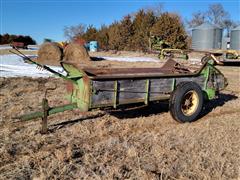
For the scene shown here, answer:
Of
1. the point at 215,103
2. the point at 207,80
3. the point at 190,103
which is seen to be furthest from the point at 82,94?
the point at 215,103

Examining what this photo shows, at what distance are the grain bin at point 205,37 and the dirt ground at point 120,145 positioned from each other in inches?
1454

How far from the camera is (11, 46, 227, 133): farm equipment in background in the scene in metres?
5.14

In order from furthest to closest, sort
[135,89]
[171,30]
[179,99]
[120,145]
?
1. [171,30]
2. [179,99]
3. [135,89]
4. [120,145]

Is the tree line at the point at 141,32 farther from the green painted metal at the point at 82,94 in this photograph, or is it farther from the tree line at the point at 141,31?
the green painted metal at the point at 82,94

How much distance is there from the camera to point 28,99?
7488mm

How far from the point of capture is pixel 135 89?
5562 millimetres

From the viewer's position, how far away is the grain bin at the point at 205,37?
4270cm

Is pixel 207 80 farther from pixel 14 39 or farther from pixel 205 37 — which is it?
pixel 14 39

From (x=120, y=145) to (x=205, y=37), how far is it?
4065 centimetres

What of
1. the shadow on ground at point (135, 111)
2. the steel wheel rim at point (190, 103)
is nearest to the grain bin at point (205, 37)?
the shadow on ground at point (135, 111)

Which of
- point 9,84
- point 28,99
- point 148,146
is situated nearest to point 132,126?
point 148,146

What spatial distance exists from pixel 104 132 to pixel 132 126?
0.65 m

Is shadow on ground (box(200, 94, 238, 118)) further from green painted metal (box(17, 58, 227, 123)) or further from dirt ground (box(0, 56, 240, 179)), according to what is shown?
green painted metal (box(17, 58, 227, 123))

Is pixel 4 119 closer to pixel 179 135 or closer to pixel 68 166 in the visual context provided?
pixel 68 166
